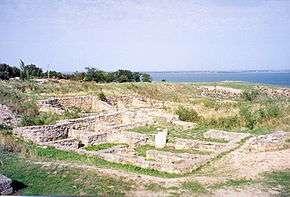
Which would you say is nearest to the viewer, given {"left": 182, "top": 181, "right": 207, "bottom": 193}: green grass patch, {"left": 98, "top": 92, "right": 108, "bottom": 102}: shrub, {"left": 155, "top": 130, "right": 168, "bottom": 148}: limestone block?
{"left": 182, "top": 181, "right": 207, "bottom": 193}: green grass patch

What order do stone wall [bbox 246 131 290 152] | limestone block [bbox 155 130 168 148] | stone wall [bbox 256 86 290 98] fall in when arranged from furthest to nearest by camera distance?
stone wall [bbox 256 86 290 98] → limestone block [bbox 155 130 168 148] → stone wall [bbox 246 131 290 152]

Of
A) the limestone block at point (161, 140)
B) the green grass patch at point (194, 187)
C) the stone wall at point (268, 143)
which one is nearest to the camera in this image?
the green grass patch at point (194, 187)

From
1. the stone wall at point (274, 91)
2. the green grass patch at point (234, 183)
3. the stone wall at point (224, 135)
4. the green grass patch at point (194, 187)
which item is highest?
the stone wall at point (224, 135)

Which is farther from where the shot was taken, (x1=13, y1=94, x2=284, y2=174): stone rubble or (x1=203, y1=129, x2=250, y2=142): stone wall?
(x1=203, y1=129, x2=250, y2=142): stone wall

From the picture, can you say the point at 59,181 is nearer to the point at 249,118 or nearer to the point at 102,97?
the point at 249,118

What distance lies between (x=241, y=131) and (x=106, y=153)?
741cm

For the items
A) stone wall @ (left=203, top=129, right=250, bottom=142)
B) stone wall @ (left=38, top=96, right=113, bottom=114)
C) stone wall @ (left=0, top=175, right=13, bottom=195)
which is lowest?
stone wall @ (left=203, top=129, right=250, bottom=142)

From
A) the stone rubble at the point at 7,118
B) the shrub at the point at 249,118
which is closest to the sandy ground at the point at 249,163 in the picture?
the shrub at the point at 249,118

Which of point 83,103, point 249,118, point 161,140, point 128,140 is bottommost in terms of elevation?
point 128,140

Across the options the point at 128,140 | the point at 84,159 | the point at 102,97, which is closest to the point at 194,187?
the point at 84,159

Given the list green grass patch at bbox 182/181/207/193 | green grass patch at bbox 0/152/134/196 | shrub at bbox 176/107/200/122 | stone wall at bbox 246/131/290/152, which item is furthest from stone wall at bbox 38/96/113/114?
green grass patch at bbox 182/181/207/193

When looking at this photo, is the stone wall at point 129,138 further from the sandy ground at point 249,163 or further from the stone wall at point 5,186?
the stone wall at point 5,186

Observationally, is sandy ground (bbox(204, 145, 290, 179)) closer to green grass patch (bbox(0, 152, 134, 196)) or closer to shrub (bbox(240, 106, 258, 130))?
green grass patch (bbox(0, 152, 134, 196))

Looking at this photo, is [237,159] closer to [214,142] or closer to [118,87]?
[214,142]
